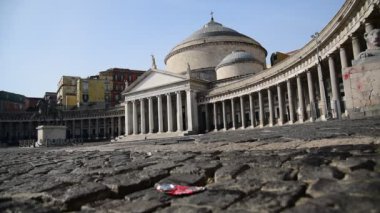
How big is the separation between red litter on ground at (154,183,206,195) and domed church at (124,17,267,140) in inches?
1581

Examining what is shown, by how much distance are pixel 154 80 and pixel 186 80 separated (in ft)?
24.1

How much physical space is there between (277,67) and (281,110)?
15.9ft

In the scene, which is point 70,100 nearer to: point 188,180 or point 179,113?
point 179,113

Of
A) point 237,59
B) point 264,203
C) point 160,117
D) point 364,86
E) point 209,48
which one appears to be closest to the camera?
point 264,203

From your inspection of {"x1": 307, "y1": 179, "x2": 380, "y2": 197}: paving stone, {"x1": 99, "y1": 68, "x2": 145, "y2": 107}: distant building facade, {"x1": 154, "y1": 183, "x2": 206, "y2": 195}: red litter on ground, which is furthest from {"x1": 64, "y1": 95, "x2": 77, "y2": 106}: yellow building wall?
{"x1": 307, "y1": 179, "x2": 380, "y2": 197}: paving stone

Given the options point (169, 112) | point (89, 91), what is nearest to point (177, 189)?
point (169, 112)

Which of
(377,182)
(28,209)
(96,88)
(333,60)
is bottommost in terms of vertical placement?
(28,209)

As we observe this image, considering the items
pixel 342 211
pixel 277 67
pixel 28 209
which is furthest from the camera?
pixel 277 67

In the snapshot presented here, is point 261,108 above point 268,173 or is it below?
above

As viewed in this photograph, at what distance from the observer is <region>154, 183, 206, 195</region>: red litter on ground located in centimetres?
275

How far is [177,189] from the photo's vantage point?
2881 mm

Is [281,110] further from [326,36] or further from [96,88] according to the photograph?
[96,88]

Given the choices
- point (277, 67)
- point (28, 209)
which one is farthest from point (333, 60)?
point (28, 209)

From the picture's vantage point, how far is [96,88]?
76750 mm
